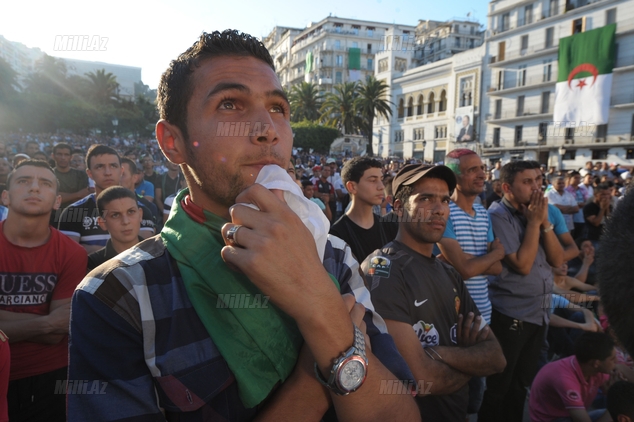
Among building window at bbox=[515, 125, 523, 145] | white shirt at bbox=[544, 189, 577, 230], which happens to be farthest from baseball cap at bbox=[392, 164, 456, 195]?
building window at bbox=[515, 125, 523, 145]

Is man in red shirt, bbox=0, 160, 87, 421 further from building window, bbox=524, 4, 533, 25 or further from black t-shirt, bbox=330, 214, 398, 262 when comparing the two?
building window, bbox=524, 4, 533, 25

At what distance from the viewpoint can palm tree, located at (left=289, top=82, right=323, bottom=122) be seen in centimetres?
5825

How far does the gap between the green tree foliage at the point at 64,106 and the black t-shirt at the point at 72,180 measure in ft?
147

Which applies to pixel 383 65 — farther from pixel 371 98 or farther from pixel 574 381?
pixel 574 381

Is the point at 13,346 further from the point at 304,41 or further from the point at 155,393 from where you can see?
the point at 304,41

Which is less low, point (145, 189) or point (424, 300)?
point (145, 189)

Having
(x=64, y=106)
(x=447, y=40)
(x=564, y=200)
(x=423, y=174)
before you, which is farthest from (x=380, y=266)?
(x=447, y=40)

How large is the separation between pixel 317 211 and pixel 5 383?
1987 mm

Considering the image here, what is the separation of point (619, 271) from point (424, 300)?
1821mm

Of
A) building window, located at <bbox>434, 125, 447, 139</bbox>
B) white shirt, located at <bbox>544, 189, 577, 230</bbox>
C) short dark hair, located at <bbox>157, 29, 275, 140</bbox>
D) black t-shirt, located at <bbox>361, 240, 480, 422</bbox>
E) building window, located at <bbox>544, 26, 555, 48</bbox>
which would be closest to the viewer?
short dark hair, located at <bbox>157, 29, 275, 140</bbox>

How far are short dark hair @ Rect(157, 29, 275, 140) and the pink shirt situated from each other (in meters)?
3.78

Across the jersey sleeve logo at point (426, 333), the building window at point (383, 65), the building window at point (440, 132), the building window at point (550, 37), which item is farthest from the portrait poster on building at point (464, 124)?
the jersey sleeve logo at point (426, 333)

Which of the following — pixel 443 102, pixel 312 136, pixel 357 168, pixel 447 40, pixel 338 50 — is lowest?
pixel 357 168

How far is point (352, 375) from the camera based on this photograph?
3.72 feet
